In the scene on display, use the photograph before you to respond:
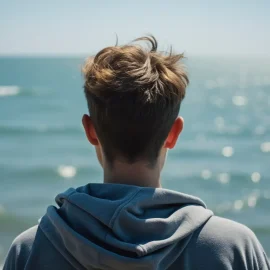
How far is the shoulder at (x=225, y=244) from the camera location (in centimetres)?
143

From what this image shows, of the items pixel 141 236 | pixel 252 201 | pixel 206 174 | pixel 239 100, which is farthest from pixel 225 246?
pixel 239 100

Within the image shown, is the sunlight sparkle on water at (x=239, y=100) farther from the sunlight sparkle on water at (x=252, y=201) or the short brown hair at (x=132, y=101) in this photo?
the short brown hair at (x=132, y=101)

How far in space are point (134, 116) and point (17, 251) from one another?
1.64 ft

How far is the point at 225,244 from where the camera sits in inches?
56.4

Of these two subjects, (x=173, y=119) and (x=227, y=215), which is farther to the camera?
(x=227, y=215)

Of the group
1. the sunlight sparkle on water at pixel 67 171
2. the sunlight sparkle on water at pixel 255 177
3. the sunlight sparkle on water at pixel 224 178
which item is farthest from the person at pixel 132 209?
the sunlight sparkle on water at pixel 67 171

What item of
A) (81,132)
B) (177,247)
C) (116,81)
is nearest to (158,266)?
(177,247)

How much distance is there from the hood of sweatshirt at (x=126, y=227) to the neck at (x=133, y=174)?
0.06m

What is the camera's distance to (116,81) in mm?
1493

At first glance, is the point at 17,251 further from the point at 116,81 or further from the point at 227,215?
the point at 227,215

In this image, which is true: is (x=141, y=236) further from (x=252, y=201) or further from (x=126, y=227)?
A: (x=252, y=201)

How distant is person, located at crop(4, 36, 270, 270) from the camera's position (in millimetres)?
1416

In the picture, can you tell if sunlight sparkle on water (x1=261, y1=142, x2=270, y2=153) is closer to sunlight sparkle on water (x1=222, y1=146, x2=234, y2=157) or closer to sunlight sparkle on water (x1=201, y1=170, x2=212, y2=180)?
sunlight sparkle on water (x1=222, y1=146, x2=234, y2=157)

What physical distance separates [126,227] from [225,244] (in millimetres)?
267
